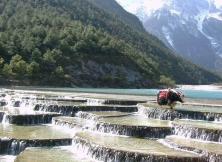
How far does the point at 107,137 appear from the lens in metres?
38.9

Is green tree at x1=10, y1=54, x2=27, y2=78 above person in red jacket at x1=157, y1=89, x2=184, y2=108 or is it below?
above

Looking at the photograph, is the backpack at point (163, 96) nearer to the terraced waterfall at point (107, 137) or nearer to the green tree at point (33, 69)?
the terraced waterfall at point (107, 137)

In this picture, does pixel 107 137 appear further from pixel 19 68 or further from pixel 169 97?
pixel 19 68

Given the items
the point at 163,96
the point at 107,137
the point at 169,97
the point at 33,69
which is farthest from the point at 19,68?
the point at 107,137

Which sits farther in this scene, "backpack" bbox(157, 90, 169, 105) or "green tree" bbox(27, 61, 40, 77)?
"green tree" bbox(27, 61, 40, 77)

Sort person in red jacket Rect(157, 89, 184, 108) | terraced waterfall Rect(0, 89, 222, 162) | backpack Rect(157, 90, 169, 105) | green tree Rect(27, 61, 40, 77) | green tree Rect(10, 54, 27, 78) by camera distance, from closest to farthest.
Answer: terraced waterfall Rect(0, 89, 222, 162) < person in red jacket Rect(157, 89, 184, 108) < backpack Rect(157, 90, 169, 105) < green tree Rect(10, 54, 27, 78) < green tree Rect(27, 61, 40, 77)

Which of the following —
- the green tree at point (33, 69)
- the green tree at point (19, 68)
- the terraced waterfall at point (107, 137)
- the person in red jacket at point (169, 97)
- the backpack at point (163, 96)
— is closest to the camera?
the terraced waterfall at point (107, 137)

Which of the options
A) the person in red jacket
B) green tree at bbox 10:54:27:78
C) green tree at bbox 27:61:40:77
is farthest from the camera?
green tree at bbox 27:61:40:77

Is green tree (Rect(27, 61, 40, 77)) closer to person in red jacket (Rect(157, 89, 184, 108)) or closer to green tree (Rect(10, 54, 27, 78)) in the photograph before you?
green tree (Rect(10, 54, 27, 78))

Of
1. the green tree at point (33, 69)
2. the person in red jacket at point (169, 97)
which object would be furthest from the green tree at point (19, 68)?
the person in red jacket at point (169, 97)

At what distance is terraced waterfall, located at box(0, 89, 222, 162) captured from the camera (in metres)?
Result: 32.4

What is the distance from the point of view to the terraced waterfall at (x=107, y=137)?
106 feet

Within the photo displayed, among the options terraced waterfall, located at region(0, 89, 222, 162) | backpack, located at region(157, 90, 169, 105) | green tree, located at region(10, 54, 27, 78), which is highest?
green tree, located at region(10, 54, 27, 78)

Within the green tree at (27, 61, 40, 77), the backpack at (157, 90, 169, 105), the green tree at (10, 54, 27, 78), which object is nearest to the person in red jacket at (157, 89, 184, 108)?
the backpack at (157, 90, 169, 105)
